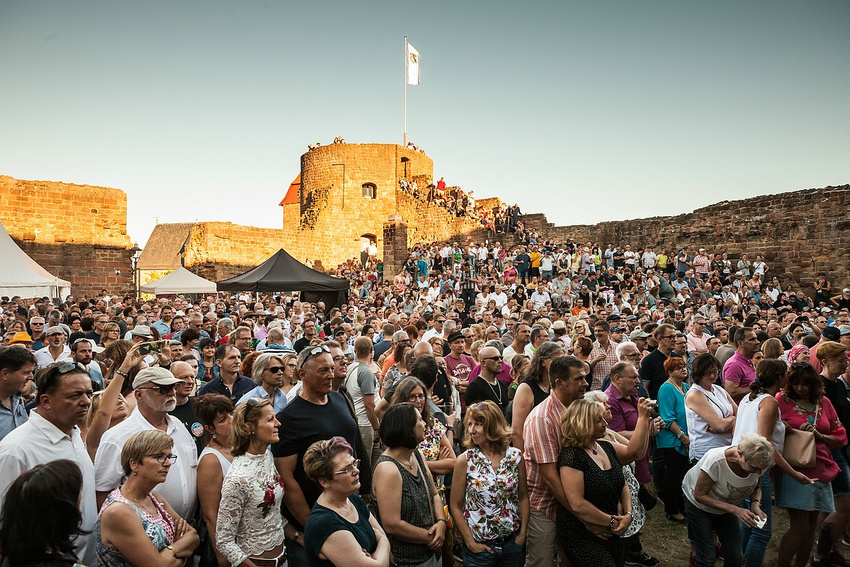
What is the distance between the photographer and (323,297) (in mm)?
15445

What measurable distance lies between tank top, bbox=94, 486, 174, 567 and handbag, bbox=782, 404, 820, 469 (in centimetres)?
399

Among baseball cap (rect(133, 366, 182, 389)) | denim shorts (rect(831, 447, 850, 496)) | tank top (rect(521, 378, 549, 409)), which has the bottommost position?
denim shorts (rect(831, 447, 850, 496))

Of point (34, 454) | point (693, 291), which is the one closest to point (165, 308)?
point (34, 454)

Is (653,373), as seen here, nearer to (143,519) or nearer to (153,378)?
(153,378)

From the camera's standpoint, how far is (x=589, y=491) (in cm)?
300

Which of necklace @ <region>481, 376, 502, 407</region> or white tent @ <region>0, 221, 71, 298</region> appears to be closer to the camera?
necklace @ <region>481, 376, 502, 407</region>

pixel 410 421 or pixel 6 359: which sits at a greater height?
pixel 6 359

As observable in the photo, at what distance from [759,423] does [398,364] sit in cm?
323

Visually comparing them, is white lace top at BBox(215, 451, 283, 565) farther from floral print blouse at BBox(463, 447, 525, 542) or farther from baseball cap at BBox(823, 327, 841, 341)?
baseball cap at BBox(823, 327, 841, 341)

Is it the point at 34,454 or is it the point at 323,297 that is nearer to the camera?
the point at 34,454

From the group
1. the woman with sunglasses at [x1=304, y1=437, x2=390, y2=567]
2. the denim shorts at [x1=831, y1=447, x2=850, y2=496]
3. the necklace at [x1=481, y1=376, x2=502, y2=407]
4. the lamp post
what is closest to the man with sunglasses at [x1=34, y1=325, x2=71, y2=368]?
the necklace at [x1=481, y1=376, x2=502, y2=407]

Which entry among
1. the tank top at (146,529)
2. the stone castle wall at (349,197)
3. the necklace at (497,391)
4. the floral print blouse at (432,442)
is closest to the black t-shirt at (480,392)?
the necklace at (497,391)

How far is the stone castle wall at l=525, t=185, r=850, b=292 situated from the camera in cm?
1596

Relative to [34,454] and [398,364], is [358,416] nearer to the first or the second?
[398,364]
